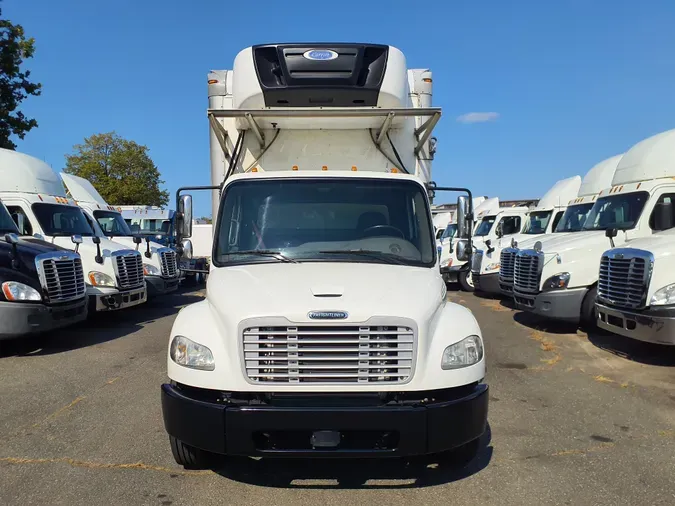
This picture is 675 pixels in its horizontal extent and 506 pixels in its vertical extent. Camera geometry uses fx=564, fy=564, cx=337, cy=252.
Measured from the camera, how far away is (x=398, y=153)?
6406 mm

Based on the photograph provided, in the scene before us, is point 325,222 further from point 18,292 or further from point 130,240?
point 130,240

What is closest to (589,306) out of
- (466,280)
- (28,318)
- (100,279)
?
(466,280)

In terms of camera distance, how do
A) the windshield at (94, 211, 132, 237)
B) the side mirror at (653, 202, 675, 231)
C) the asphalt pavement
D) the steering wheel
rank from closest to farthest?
the asphalt pavement < the steering wheel < the side mirror at (653, 202, 675, 231) < the windshield at (94, 211, 132, 237)

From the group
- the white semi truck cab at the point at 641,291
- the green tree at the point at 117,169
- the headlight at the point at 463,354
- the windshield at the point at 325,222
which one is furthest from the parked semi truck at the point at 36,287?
the green tree at the point at 117,169

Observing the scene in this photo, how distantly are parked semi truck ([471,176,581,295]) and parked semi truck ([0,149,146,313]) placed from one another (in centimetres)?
765

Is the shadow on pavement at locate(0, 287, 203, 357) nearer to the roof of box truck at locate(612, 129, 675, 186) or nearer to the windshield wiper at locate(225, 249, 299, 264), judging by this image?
the windshield wiper at locate(225, 249, 299, 264)

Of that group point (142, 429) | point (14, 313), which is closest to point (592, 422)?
point (142, 429)

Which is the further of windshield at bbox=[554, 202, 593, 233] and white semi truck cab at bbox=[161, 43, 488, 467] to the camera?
windshield at bbox=[554, 202, 593, 233]

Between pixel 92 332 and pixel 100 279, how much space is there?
1086 mm

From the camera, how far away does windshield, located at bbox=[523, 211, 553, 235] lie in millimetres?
14672

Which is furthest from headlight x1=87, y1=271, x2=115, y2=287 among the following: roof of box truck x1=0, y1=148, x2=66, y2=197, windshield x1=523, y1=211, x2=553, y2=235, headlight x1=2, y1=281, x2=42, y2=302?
windshield x1=523, y1=211, x2=553, y2=235

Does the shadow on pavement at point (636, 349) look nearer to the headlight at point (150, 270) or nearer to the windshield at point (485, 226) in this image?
the windshield at point (485, 226)

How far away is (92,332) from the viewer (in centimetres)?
948

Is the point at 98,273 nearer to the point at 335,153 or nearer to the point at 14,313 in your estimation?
the point at 14,313
